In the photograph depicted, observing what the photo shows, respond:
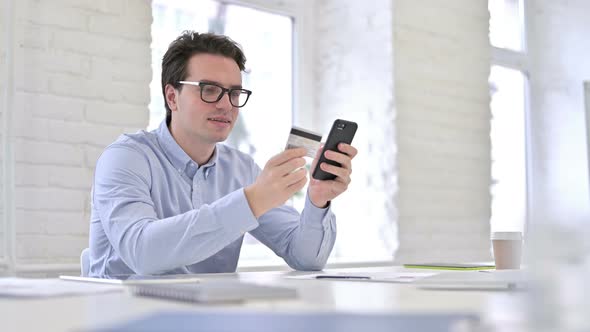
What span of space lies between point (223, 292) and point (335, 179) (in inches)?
42.0

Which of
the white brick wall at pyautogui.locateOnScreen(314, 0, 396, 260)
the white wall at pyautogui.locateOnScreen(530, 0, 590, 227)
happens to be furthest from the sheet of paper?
the white brick wall at pyautogui.locateOnScreen(314, 0, 396, 260)

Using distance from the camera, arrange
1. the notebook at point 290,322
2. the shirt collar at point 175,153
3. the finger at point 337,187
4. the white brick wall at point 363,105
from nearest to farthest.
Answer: the notebook at point 290,322 → the finger at point 337,187 → the shirt collar at point 175,153 → the white brick wall at point 363,105

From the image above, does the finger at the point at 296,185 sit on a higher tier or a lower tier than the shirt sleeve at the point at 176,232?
higher

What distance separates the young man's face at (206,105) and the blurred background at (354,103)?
0.49 metres

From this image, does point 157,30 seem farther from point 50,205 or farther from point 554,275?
point 554,275

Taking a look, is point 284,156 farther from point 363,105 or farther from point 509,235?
point 363,105

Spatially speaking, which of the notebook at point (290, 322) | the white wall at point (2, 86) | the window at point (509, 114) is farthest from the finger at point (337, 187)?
the window at point (509, 114)

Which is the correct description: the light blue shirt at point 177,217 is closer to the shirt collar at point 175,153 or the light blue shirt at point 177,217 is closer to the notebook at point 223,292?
the shirt collar at point 175,153

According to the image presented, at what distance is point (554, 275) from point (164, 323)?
0.96 feet

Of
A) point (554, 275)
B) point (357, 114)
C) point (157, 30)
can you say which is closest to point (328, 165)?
point (554, 275)

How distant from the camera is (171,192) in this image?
1941 mm

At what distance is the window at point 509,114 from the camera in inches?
165

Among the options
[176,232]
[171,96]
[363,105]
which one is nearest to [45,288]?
[176,232]

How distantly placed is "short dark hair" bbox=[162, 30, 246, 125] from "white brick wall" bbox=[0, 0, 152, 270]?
0.34 m
